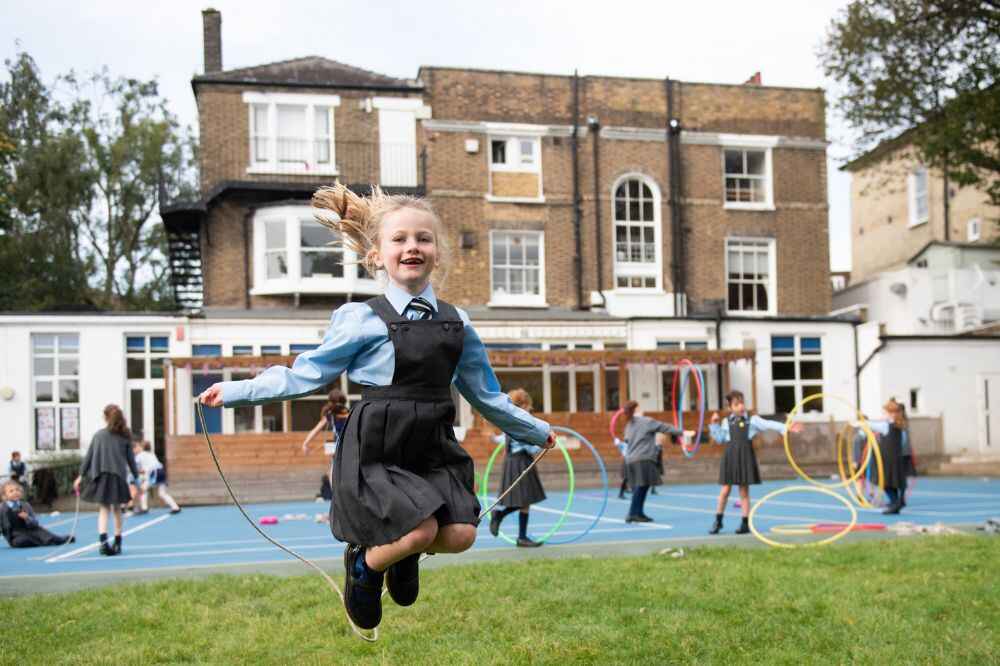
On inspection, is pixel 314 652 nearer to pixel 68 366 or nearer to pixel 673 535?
pixel 673 535

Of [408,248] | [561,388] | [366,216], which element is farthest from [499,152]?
[408,248]

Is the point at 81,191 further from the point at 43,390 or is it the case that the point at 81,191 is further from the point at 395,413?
the point at 395,413

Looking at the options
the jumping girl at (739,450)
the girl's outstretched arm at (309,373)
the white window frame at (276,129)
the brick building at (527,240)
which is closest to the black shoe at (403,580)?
the girl's outstretched arm at (309,373)

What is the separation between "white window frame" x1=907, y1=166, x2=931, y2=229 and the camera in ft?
132

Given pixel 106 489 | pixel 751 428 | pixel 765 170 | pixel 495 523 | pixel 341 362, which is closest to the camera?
pixel 341 362

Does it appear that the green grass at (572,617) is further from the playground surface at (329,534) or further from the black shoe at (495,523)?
the black shoe at (495,523)

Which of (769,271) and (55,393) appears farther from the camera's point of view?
(769,271)

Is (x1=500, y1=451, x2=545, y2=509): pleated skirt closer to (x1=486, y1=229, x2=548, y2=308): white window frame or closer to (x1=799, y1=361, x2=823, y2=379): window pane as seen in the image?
(x1=486, y1=229, x2=548, y2=308): white window frame

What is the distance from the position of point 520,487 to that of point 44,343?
19.0 meters

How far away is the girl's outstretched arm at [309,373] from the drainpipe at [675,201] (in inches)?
1107

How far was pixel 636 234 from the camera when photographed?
33281 millimetres

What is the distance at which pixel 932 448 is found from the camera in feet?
102

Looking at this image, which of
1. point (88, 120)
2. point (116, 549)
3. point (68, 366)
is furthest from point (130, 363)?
point (88, 120)

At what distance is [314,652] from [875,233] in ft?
135
